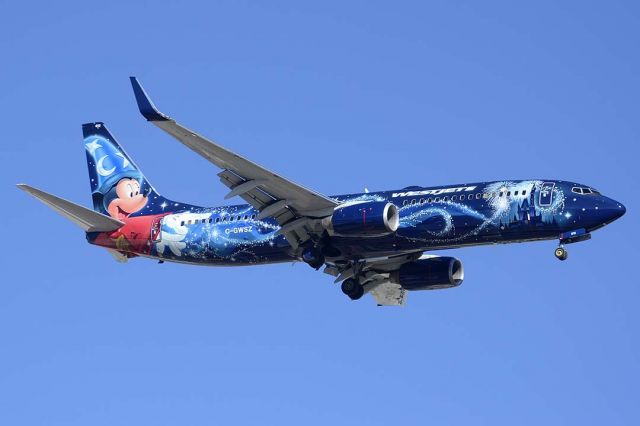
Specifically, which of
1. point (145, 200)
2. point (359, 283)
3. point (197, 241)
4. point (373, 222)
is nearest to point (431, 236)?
point (373, 222)

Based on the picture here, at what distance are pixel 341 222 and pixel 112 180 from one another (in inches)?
634

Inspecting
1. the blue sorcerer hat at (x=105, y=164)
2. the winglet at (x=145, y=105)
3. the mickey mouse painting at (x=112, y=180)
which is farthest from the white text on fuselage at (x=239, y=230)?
the winglet at (x=145, y=105)

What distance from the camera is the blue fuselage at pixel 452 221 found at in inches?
2188

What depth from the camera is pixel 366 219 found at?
5631cm

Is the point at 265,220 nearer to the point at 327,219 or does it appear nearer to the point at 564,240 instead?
the point at 327,219

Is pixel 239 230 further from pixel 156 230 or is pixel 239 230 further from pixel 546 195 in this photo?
pixel 546 195

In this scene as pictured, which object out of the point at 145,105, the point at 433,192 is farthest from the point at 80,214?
the point at 433,192

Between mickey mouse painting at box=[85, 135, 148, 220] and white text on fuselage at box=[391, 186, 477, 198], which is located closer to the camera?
white text on fuselage at box=[391, 186, 477, 198]

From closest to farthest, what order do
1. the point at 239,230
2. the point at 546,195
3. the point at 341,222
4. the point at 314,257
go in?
the point at 546,195
the point at 341,222
the point at 314,257
the point at 239,230

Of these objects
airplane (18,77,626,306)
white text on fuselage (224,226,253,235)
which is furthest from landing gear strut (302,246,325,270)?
white text on fuselage (224,226,253,235)

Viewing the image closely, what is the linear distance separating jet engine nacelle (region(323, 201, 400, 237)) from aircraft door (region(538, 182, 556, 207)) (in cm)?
634

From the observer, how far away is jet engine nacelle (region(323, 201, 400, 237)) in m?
56.1

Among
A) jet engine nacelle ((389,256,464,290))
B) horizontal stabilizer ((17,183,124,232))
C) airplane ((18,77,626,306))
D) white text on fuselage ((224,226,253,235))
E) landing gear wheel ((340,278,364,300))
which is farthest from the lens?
jet engine nacelle ((389,256,464,290))

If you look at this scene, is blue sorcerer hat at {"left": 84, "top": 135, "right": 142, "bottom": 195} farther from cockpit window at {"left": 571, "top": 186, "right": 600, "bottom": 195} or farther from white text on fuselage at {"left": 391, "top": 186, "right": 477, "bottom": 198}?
cockpit window at {"left": 571, "top": 186, "right": 600, "bottom": 195}
